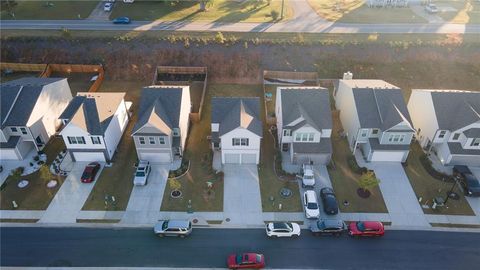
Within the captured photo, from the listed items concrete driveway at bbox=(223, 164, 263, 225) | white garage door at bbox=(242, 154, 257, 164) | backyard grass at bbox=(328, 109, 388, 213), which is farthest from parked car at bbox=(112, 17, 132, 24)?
backyard grass at bbox=(328, 109, 388, 213)

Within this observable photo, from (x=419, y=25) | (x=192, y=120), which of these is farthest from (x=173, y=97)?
(x=419, y=25)

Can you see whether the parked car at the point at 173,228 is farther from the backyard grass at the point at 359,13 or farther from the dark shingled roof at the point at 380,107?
the backyard grass at the point at 359,13

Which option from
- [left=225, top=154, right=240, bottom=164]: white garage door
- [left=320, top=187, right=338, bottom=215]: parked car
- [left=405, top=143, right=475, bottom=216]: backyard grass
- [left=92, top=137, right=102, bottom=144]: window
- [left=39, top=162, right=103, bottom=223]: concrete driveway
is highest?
[left=92, top=137, right=102, bottom=144]: window

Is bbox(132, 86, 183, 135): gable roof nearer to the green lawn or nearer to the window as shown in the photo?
the window

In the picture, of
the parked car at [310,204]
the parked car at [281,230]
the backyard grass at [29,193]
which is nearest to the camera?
the parked car at [281,230]

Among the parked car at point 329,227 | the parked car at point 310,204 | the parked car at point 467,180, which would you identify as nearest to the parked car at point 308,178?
the parked car at point 310,204

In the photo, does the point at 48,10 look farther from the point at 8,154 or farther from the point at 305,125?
the point at 305,125
